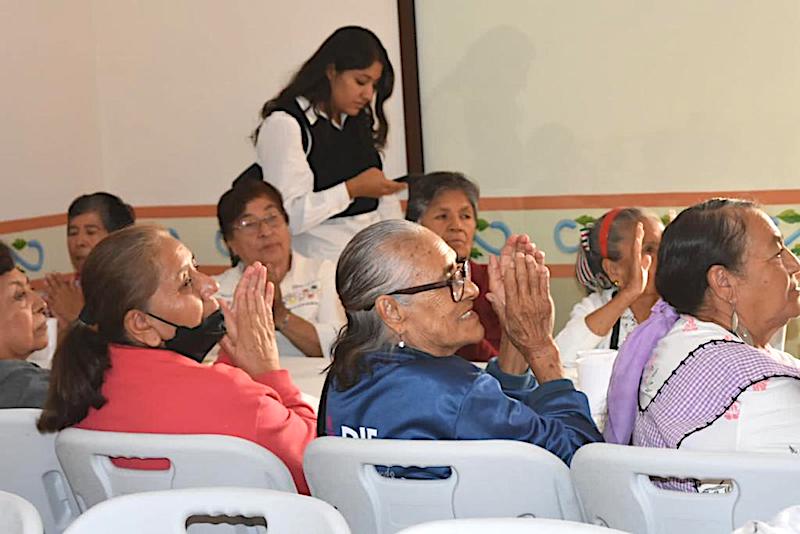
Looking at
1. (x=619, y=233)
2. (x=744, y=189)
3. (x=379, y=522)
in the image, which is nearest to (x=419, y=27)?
(x=744, y=189)

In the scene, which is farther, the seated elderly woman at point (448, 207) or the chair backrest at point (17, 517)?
the seated elderly woman at point (448, 207)

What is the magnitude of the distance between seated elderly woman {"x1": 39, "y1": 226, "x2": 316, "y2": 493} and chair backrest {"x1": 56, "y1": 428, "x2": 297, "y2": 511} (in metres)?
0.17

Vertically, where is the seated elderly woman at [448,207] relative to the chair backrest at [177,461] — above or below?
above

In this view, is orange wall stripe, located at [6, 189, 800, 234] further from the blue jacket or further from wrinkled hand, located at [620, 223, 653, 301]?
the blue jacket

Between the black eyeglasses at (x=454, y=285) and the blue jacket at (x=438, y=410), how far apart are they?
0.39 feet

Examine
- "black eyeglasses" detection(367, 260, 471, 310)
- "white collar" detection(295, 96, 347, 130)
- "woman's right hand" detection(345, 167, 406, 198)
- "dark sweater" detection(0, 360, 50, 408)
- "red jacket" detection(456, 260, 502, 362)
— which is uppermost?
"white collar" detection(295, 96, 347, 130)

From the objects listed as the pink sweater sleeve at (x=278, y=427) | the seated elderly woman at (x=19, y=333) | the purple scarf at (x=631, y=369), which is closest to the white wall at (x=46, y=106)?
the seated elderly woman at (x=19, y=333)

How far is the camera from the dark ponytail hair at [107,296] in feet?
8.79

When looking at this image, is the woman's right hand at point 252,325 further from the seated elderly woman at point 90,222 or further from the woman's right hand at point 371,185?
the woman's right hand at point 371,185

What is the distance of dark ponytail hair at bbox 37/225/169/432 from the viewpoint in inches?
105

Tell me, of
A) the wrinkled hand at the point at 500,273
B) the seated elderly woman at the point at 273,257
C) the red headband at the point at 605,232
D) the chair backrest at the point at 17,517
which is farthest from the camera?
the seated elderly woman at the point at 273,257

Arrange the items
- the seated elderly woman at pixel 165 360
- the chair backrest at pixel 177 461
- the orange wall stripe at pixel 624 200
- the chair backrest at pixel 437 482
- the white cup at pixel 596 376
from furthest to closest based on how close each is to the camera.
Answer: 1. the orange wall stripe at pixel 624 200
2. the white cup at pixel 596 376
3. the seated elderly woman at pixel 165 360
4. the chair backrest at pixel 177 461
5. the chair backrest at pixel 437 482

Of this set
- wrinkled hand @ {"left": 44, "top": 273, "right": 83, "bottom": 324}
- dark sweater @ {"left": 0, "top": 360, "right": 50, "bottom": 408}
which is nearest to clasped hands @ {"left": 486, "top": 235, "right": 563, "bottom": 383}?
dark sweater @ {"left": 0, "top": 360, "right": 50, "bottom": 408}

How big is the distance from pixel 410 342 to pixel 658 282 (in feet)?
1.72
